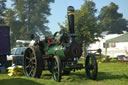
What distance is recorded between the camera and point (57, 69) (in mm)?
8414

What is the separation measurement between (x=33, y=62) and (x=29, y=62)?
398 millimetres

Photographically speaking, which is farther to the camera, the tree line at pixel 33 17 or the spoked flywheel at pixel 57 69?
the tree line at pixel 33 17

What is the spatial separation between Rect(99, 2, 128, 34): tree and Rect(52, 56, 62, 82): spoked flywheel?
2297 inches

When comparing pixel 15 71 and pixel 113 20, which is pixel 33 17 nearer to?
pixel 113 20

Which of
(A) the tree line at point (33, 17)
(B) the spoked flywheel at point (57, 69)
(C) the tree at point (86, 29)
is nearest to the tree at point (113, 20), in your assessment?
(A) the tree line at point (33, 17)

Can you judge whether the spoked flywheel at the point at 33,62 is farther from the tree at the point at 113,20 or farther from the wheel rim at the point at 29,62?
the tree at the point at 113,20

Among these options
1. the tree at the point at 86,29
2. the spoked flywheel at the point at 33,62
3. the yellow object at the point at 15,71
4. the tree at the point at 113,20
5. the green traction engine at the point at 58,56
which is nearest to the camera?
the green traction engine at the point at 58,56

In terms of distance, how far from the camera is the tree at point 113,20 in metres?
65.9

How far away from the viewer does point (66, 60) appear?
8906 millimetres

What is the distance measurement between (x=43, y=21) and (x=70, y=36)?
51177 mm

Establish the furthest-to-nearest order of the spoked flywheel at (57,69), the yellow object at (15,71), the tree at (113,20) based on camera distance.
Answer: the tree at (113,20)
the yellow object at (15,71)
the spoked flywheel at (57,69)

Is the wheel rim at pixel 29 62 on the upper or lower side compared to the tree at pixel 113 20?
lower

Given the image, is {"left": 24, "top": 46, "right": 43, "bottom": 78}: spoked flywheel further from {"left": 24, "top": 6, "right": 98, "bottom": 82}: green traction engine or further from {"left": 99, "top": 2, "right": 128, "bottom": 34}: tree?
{"left": 99, "top": 2, "right": 128, "bottom": 34}: tree

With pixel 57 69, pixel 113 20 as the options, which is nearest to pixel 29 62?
pixel 57 69
